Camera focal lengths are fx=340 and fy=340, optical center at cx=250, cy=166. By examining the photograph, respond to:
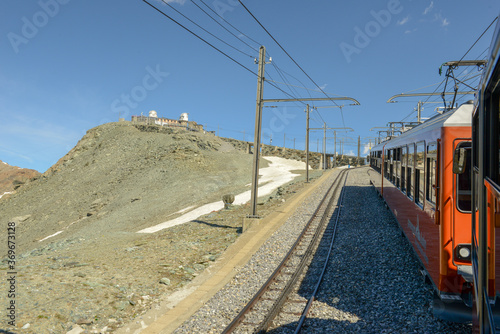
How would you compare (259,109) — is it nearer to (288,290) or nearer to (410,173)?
(410,173)

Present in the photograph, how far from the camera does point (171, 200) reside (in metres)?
28.6

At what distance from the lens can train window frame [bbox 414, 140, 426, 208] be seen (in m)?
7.38

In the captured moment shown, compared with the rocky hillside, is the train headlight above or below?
above

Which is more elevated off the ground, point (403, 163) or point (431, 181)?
point (403, 163)

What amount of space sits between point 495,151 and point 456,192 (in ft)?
11.0

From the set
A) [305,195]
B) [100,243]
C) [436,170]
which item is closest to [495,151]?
[436,170]

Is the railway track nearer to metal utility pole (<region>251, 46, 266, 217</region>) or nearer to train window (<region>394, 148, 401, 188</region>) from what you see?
metal utility pole (<region>251, 46, 266, 217</region>)

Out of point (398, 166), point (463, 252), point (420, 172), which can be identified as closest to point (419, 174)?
point (420, 172)

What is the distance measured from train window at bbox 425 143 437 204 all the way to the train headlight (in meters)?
1.04

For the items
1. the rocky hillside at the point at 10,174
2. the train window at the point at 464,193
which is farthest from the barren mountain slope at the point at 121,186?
the rocky hillside at the point at 10,174

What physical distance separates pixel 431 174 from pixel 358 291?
3.02m

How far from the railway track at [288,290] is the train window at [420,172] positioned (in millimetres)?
2981

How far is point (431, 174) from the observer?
6648mm

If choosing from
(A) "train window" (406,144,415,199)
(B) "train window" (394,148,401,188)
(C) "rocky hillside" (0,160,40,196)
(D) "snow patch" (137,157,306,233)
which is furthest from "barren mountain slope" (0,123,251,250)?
(C) "rocky hillside" (0,160,40,196)
